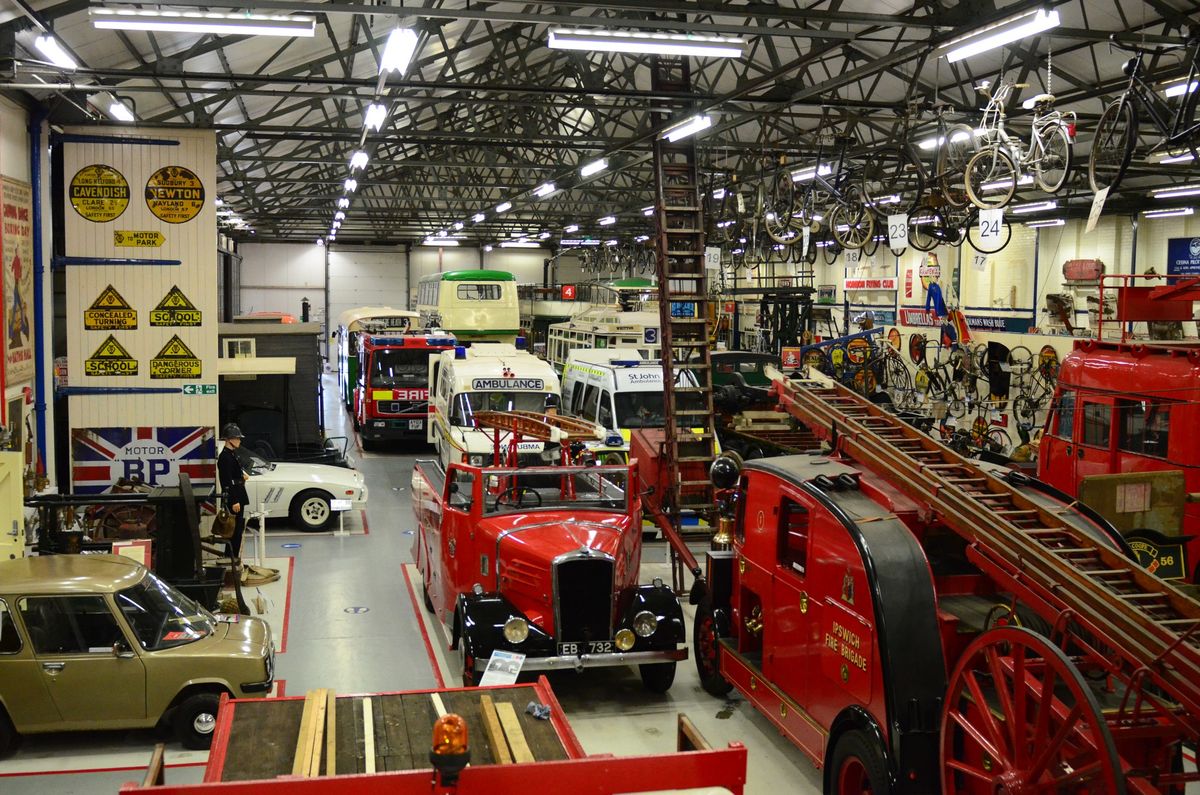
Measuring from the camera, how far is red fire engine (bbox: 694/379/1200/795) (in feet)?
15.1

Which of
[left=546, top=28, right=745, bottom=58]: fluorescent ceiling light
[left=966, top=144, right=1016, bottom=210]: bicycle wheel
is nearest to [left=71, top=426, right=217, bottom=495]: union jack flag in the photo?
[left=546, top=28, right=745, bottom=58]: fluorescent ceiling light

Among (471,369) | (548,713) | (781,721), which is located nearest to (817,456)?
(781,721)

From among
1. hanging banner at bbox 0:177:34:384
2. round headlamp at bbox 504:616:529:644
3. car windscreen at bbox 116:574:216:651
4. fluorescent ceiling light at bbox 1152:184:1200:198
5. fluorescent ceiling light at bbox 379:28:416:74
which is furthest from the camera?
fluorescent ceiling light at bbox 1152:184:1200:198

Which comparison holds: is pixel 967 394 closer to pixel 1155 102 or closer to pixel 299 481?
pixel 1155 102

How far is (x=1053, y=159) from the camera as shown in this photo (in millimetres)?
11578

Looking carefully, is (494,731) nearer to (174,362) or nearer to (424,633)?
(424,633)

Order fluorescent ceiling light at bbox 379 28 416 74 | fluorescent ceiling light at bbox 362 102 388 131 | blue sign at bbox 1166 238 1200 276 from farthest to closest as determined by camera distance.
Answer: blue sign at bbox 1166 238 1200 276 < fluorescent ceiling light at bbox 362 102 388 131 < fluorescent ceiling light at bbox 379 28 416 74

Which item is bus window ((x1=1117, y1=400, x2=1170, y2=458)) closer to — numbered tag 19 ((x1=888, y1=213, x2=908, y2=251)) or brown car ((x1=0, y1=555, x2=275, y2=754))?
numbered tag 19 ((x1=888, y1=213, x2=908, y2=251))

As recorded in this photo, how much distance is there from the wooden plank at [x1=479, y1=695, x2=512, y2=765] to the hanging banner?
7469 millimetres

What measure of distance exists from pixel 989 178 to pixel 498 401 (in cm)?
756

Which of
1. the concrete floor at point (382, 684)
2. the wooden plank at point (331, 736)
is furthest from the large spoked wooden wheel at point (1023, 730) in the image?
the wooden plank at point (331, 736)

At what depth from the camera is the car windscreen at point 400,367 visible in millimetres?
20109

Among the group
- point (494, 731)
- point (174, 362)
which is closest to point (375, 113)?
point (174, 362)

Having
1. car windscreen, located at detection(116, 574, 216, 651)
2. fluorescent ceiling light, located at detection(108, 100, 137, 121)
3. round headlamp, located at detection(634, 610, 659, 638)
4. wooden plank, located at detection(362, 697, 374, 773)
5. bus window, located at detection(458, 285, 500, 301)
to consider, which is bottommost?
round headlamp, located at detection(634, 610, 659, 638)
